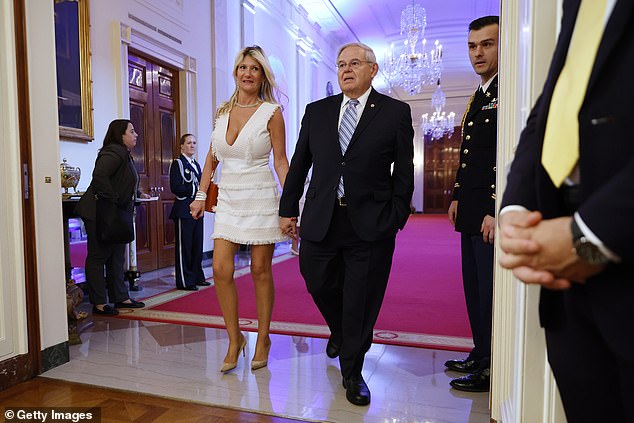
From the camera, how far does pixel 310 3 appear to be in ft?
30.6

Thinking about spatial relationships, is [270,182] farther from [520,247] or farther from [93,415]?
[520,247]

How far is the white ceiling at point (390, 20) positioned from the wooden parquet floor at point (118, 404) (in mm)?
8349

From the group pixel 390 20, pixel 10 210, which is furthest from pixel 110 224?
pixel 390 20

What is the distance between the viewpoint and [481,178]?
2123 mm

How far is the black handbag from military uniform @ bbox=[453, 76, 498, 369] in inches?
101

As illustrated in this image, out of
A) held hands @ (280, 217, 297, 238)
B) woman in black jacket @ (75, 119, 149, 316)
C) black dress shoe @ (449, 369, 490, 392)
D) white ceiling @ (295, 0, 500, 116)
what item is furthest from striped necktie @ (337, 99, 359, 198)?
white ceiling @ (295, 0, 500, 116)

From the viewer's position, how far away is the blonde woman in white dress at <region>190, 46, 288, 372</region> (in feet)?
7.86

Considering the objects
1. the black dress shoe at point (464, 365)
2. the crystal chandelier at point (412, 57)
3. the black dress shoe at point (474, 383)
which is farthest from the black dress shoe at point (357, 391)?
the crystal chandelier at point (412, 57)

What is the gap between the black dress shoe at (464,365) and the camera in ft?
7.84

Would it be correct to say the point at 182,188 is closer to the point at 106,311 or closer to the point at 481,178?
the point at 106,311

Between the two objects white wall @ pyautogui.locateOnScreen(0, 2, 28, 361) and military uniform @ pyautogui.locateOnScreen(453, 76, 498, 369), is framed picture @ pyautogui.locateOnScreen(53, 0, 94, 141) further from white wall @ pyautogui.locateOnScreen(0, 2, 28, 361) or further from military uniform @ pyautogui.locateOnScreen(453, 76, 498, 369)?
military uniform @ pyautogui.locateOnScreen(453, 76, 498, 369)

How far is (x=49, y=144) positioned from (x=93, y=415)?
1373mm

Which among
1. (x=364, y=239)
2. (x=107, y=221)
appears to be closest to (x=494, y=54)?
(x=364, y=239)
